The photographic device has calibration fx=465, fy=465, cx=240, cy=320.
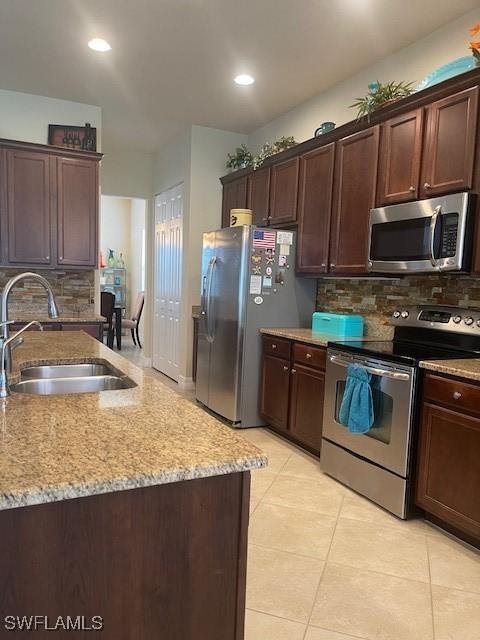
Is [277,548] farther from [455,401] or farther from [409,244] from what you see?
[409,244]

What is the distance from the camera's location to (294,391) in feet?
11.5

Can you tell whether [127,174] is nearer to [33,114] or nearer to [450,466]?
[33,114]

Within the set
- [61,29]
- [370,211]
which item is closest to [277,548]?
[370,211]

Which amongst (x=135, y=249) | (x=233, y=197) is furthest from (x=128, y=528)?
(x=135, y=249)

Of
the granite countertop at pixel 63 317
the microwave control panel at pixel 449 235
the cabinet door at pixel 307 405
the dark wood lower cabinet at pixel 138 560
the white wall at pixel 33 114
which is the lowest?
the cabinet door at pixel 307 405

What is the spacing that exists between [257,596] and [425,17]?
334cm

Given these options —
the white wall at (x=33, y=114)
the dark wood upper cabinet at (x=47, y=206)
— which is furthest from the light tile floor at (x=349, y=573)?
the white wall at (x=33, y=114)

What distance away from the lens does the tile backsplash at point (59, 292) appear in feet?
14.7

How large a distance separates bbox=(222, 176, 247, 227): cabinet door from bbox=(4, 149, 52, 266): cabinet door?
181 centimetres

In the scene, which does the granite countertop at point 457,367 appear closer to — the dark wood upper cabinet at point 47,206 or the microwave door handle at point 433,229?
the microwave door handle at point 433,229

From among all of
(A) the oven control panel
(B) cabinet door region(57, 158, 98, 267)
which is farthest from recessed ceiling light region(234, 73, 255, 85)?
(A) the oven control panel

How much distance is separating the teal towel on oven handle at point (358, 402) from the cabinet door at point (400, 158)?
1.11 metres

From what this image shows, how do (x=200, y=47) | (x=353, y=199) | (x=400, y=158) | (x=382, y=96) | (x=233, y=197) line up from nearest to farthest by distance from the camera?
(x=400, y=158)
(x=382, y=96)
(x=353, y=199)
(x=200, y=47)
(x=233, y=197)

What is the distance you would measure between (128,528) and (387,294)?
2.86 metres
